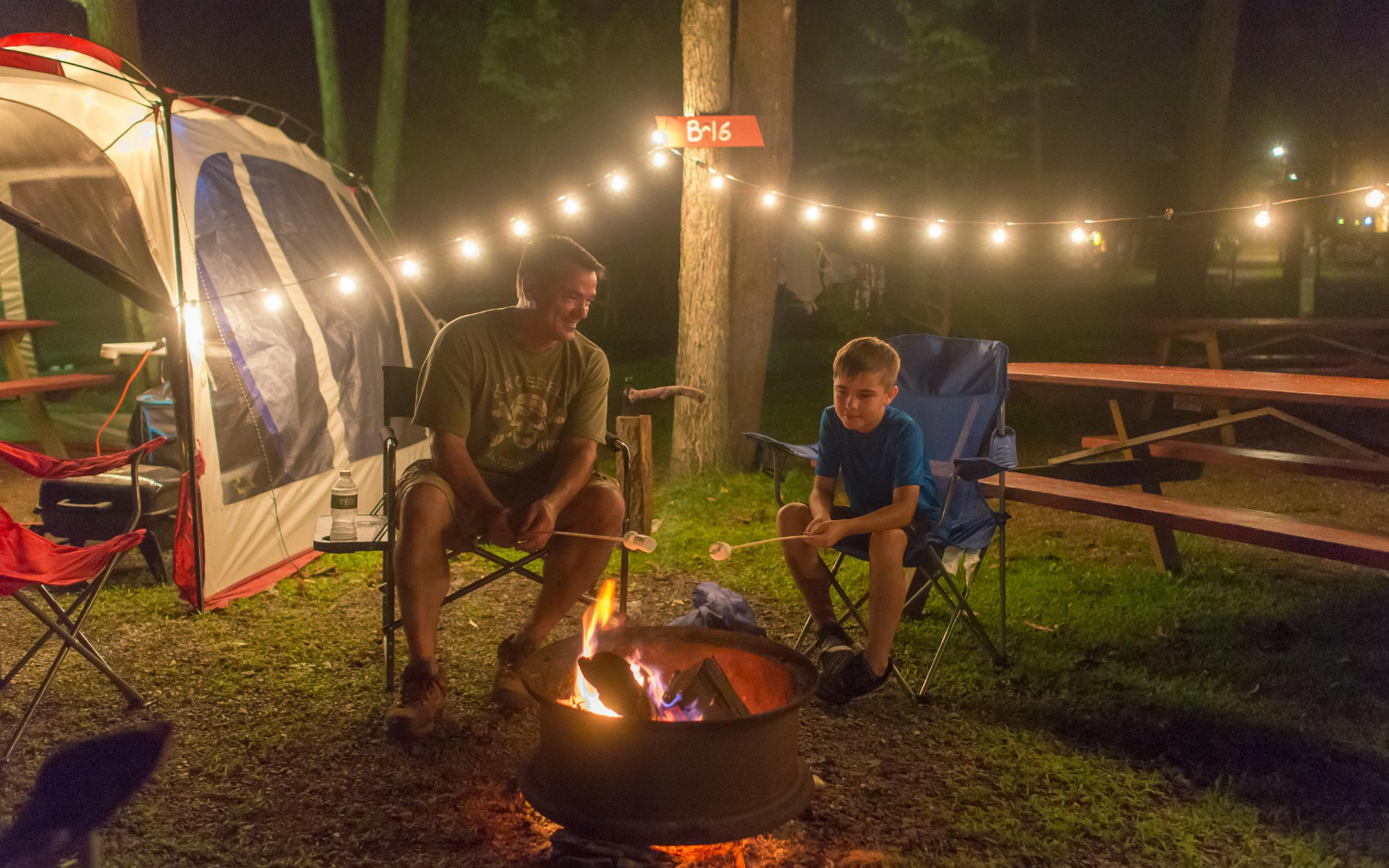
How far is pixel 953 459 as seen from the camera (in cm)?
367

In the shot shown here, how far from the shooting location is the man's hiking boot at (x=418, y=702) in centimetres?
276

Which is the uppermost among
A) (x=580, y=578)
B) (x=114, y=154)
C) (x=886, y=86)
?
(x=886, y=86)

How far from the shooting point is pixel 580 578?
315 cm

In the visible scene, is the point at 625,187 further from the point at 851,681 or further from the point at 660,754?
the point at 660,754

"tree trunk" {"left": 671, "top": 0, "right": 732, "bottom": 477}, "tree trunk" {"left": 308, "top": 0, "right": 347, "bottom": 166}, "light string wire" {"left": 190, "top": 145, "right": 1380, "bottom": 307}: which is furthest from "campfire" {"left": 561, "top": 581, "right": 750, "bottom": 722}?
"tree trunk" {"left": 308, "top": 0, "right": 347, "bottom": 166}

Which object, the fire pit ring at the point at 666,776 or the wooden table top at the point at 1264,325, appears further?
the wooden table top at the point at 1264,325

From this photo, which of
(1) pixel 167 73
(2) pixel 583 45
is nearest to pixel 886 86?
(2) pixel 583 45

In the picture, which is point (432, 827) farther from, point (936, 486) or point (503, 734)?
point (936, 486)

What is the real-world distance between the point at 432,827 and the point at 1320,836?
2.01 m

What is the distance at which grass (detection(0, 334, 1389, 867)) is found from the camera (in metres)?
2.30

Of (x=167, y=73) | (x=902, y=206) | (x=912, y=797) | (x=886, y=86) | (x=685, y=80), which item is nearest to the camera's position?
(x=912, y=797)

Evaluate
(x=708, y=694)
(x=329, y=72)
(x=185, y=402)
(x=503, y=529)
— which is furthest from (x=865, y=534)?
(x=329, y=72)

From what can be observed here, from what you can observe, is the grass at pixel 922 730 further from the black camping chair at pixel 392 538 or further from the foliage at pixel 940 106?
the foliage at pixel 940 106

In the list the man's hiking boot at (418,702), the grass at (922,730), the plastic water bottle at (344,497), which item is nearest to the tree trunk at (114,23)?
the plastic water bottle at (344,497)
